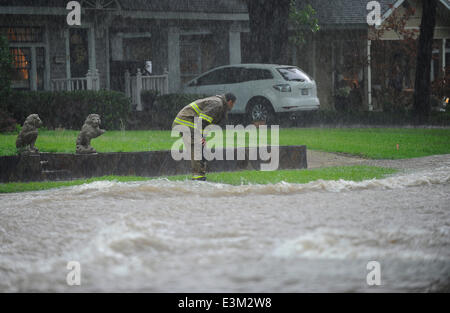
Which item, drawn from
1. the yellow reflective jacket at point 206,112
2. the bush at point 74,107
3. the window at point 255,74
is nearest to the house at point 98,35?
the bush at point 74,107

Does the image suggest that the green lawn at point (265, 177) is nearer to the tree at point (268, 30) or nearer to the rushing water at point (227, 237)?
the rushing water at point (227, 237)

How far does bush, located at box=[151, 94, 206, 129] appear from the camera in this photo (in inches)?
872

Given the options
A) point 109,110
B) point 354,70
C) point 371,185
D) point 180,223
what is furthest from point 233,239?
point 354,70

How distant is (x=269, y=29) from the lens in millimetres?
25250

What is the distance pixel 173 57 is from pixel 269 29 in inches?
153

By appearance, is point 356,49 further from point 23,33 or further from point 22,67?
point 22,67

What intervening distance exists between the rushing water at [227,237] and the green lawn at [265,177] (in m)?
0.62

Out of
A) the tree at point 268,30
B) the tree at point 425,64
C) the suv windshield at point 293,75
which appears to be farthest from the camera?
the tree at point 425,64

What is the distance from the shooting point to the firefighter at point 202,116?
1227cm

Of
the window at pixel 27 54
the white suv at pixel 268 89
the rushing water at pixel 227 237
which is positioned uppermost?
the window at pixel 27 54

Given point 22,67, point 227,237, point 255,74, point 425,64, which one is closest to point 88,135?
point 227,237

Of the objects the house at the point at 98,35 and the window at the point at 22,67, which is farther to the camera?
the window at the point at 22,67

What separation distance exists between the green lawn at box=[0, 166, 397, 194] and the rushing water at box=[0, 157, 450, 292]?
0.62 m
